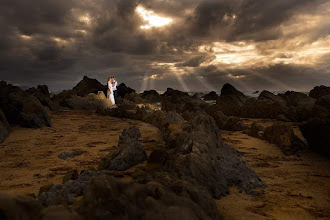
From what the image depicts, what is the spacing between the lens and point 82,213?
2387 millimetres

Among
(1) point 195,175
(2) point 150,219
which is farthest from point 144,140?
(2) point 150,219

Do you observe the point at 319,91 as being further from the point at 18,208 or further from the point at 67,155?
the point at 18,208

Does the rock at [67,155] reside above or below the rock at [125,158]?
below

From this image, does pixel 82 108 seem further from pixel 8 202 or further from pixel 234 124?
pixel 8 202

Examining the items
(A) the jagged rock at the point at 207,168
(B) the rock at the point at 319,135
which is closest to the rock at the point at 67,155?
(A) the jagged rock at the point at 207,168

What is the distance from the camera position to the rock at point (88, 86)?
4303cm

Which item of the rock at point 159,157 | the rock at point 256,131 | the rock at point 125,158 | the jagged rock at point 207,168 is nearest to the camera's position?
the jagged rock at point 207,168

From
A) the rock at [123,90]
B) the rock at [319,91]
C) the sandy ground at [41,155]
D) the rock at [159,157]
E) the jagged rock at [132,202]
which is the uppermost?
the rock at [123,90]

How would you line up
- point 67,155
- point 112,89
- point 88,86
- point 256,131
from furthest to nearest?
1. point 88,86
2. point 112,89
3. point 256,131
4. point 67,155

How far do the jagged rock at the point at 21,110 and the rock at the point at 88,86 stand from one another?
2773 cm

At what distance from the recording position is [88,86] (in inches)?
1720

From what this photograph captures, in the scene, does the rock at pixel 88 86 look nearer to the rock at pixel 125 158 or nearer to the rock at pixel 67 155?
the rock at pixel 67 155

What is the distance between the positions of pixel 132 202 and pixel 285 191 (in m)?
3.90

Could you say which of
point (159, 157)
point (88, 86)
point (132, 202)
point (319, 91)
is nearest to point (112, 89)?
point (88, 86)
